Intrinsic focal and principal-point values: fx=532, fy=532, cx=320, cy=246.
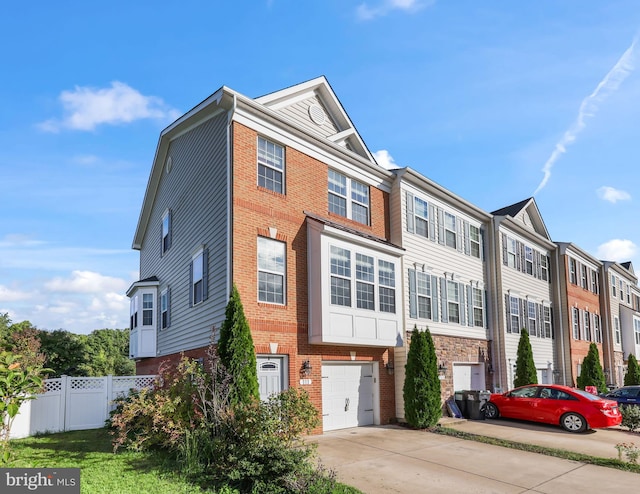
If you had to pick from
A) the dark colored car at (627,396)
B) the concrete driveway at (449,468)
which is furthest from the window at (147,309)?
the dark colored car at (627,396)

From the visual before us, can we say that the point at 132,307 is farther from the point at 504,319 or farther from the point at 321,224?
the point at 504,319

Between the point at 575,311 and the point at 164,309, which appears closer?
the point at 164,309

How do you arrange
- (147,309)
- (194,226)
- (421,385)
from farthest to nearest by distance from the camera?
(147,309) → (194,226) → (421,385)

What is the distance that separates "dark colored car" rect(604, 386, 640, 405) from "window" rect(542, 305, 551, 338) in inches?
237

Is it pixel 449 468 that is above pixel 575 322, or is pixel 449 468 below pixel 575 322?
below

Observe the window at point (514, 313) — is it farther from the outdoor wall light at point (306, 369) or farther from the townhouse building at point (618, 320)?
the outdoor wall light at point (306, 369)

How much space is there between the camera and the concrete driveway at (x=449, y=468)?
964 centimetres

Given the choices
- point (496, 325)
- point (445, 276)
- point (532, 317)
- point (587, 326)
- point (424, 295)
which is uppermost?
point (445, 276)

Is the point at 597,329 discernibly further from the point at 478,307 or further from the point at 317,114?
the point at 317,114

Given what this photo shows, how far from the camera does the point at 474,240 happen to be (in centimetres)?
2272

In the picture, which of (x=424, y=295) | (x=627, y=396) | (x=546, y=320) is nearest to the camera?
(x=424, y=295)

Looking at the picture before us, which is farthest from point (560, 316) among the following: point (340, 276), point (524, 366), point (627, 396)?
point (340, 276)

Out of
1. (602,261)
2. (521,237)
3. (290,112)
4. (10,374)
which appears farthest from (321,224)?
(602,261)

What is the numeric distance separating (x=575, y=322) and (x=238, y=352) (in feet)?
80.2
